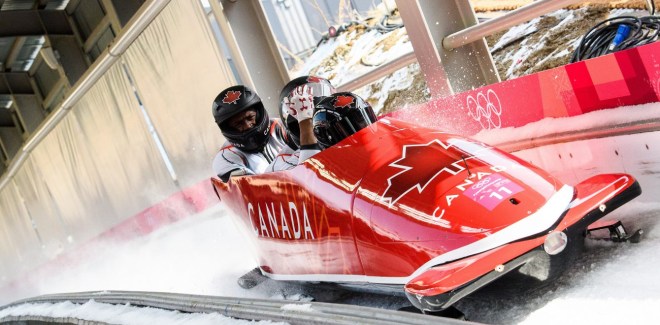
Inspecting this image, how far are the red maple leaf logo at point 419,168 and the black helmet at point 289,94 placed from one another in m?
1.05

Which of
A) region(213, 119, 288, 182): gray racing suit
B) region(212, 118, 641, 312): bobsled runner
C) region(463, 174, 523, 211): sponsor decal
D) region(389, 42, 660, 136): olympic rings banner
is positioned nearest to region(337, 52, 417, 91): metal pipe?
region(389, 42, 660, 136): olympic rings banner

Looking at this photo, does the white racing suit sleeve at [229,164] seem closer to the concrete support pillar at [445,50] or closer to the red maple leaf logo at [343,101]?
the red maple leaf logo at [343,101]

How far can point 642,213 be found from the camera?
2.87 meters

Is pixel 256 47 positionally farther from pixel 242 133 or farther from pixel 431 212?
pixel 431 212

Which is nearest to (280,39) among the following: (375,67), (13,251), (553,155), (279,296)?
(375,67)

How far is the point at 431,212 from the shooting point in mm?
2490

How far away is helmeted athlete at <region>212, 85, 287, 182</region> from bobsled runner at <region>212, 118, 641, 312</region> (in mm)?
1125

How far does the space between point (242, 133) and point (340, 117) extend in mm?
1502

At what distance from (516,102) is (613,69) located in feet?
2.50

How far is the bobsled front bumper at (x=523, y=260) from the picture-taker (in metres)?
2.23

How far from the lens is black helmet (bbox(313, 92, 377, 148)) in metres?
3.07

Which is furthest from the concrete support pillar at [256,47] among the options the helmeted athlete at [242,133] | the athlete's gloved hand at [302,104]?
the athlete's gloved hand at [302,104]

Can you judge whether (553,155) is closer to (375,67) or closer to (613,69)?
(613,69)

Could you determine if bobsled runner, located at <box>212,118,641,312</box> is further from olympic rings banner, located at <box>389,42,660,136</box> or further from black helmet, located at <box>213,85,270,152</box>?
black helmet, located at <box>213,85,270,152</box>
